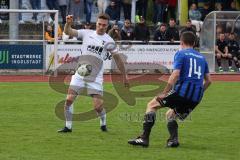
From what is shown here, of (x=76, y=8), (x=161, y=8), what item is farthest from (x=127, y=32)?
(x=161, y=8)

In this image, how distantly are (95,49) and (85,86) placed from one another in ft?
2.20

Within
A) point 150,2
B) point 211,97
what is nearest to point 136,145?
point 211,97

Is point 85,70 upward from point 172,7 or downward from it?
downward

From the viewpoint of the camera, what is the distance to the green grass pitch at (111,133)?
1046 cm

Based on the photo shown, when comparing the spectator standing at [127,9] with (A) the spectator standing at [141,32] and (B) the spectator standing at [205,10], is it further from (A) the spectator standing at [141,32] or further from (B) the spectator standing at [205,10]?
(B) the spectator standing at [205,10]

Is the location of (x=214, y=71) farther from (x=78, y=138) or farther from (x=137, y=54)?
(x=78, y=138)

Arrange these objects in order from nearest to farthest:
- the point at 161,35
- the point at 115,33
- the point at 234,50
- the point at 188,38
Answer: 1. the point at 188,38
2. the point at 115,33
3. the point at 161,35
4. the point at 234,50

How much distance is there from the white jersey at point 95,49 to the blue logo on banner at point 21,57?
1403 centimetres

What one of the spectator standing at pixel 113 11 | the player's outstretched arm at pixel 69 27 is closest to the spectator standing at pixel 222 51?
the spectator standing at pixel 113 11

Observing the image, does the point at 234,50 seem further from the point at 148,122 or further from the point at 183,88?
the point at 148,122

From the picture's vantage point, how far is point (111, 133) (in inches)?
499

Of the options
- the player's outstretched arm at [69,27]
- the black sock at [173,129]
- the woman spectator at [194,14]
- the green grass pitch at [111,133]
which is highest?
the woman spectator at [194,14]

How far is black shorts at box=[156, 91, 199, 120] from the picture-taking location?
11.0 metres

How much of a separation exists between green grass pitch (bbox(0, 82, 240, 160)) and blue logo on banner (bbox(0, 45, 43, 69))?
300 inches
